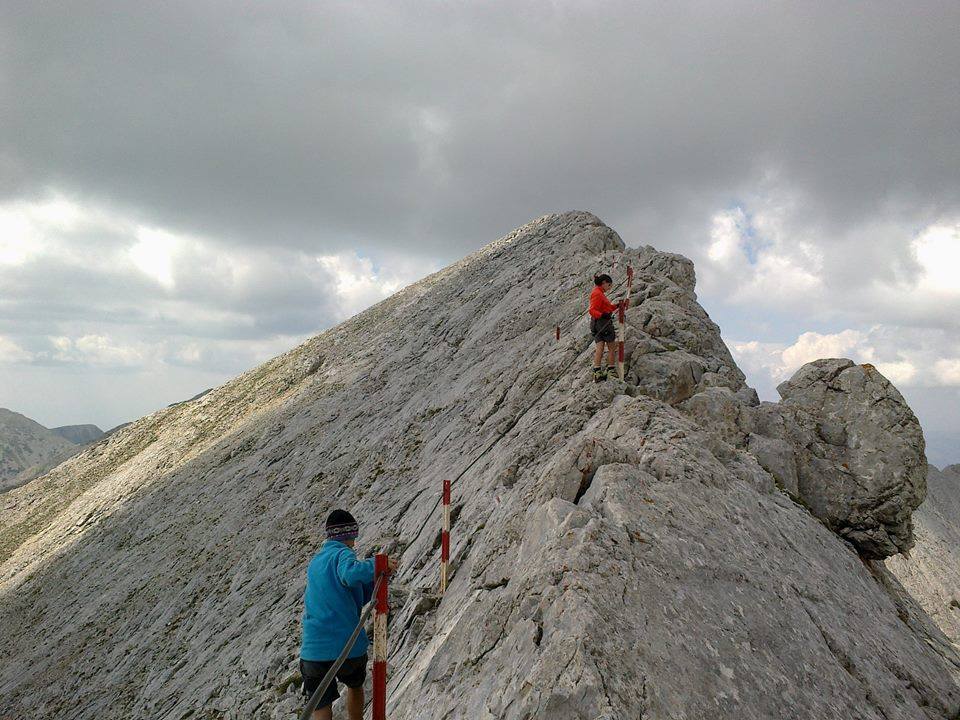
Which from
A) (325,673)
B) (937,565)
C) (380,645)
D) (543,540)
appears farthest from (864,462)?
(937,565)

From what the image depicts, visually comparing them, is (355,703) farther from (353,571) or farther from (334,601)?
(353,571)

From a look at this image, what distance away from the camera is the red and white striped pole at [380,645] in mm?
6000

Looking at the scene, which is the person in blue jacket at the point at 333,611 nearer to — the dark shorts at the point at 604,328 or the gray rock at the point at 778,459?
the dark shorts at the point at 604,328

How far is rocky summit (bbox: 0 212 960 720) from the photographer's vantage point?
5.83 m

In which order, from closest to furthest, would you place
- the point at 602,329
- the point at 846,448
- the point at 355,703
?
the point at 355,703, the point at 846,448, the point at 602,329

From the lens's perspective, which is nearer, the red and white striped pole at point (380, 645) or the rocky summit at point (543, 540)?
the rocky summit at point (543, 540)

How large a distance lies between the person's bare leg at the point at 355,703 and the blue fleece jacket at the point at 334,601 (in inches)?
24.6

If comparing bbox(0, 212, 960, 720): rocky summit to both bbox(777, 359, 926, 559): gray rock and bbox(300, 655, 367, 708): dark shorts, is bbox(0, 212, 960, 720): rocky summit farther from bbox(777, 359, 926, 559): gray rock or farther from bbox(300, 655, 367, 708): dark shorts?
bbox(300, 655, 367, 708): dark shorts

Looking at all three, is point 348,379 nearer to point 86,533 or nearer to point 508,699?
point 86,533

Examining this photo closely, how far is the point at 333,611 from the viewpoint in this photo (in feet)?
22.0

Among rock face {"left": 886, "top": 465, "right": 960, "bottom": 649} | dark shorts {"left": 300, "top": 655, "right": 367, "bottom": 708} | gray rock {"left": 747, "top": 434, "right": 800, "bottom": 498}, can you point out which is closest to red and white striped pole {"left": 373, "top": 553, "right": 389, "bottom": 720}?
dark shorts {"left": 300, "top": 655, "right": 367, "bottom": 708}

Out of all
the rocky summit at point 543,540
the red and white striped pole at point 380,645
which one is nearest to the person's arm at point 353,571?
the red and white striped pole at point 380,645

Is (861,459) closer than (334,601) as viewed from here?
No

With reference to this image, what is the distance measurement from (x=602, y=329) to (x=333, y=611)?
953 centimetres
